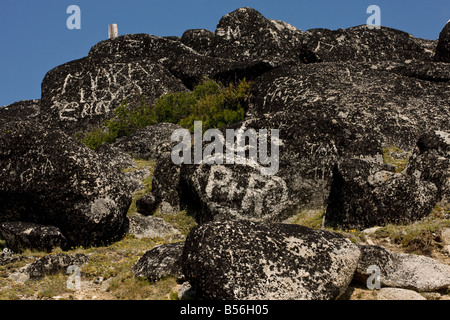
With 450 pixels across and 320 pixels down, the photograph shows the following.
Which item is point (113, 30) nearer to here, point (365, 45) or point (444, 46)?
point (365, 45)

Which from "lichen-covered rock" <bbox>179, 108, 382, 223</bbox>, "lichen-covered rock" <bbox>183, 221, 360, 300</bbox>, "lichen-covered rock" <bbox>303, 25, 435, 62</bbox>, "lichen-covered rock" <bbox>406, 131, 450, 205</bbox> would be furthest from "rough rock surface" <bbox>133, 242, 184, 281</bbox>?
"lichen-covered rock" <bbox>303, 25, 435, 62</bbox>

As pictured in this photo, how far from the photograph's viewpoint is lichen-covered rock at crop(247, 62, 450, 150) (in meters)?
21.4

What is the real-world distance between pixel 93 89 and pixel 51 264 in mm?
18111

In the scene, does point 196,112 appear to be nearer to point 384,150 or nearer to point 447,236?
point 384,150

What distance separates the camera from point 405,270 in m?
11.6

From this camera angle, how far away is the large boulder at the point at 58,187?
16141 millimetres

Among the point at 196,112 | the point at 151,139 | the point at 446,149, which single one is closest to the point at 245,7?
the point at 196,112

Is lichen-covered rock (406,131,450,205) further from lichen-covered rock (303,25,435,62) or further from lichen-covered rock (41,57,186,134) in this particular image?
lichen-covered rock (41,57,186,134)

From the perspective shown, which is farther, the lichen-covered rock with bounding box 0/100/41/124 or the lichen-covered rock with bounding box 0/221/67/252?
the lichen-covered rock with bounding box 0/100/41/124

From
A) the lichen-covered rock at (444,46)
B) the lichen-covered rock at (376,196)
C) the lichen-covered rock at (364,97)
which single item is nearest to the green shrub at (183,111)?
the lichen-covered rock at (364,97)

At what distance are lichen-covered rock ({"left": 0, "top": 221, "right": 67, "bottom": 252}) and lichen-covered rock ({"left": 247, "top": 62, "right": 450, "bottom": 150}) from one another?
979 centimetres

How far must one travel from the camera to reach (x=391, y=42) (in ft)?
111

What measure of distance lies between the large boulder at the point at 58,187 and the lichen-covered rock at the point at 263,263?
621cm

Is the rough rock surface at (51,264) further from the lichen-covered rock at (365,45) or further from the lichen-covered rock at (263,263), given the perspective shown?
the lichen-covered rock at (365,45)
